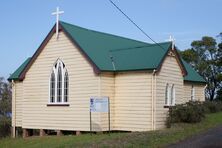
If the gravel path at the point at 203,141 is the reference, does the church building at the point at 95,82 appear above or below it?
above

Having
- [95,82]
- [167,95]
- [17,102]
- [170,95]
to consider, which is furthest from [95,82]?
[17,102]

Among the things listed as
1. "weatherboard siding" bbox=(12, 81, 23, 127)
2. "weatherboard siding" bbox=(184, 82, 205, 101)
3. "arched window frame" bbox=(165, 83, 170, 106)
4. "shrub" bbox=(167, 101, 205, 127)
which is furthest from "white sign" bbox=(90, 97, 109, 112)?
"weatherboard siding" bbox=(184, 82, 205, 101)

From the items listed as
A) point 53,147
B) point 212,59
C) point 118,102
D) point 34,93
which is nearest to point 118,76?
point 118,102

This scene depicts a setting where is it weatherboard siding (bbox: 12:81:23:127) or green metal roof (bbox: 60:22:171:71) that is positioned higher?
green metal roof (bbox: 60:22:171:71)

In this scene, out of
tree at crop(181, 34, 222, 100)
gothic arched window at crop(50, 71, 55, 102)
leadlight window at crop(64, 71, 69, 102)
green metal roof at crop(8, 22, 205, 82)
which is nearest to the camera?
green metal roof at crop(8, 22, 205, 82)

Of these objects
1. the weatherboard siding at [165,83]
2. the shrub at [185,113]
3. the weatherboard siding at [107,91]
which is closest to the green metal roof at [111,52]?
the weatherboard siding at [107,91]

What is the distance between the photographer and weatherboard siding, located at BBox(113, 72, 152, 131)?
957 inches

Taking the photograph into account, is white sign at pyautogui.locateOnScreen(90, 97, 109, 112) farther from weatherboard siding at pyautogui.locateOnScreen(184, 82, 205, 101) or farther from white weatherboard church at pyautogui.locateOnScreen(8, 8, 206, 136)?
weatherboard siding at pyautogui.locateOnScreen(184, 82, 205, 101)

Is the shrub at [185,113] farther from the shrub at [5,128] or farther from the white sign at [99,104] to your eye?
the shrub at [5,128]

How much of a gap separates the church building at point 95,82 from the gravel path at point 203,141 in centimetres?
527

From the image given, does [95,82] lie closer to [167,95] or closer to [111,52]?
[111,52]

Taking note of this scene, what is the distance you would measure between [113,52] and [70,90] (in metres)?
3.56

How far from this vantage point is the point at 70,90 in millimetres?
25781

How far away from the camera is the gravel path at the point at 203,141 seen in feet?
54.2
